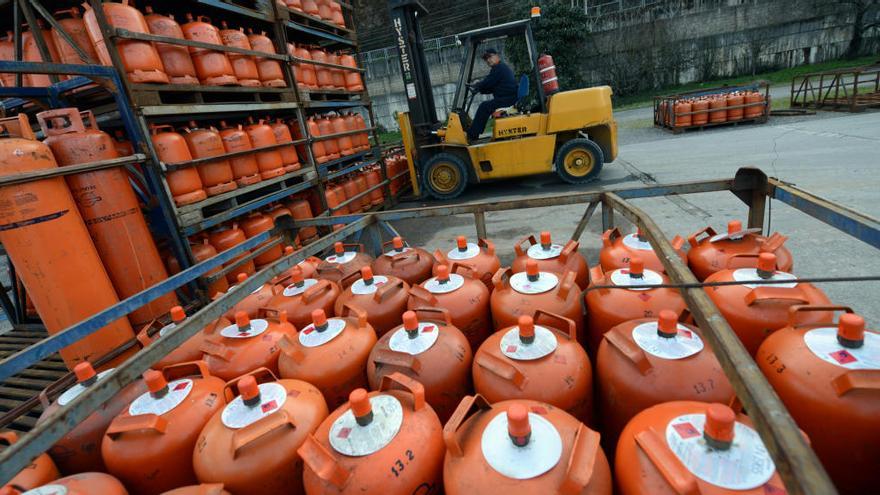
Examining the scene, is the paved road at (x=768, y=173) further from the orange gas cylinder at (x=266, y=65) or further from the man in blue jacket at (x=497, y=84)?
the orange gas cylinder at (x=266, y=65)

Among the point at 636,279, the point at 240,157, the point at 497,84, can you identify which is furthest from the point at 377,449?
the point at 497,84

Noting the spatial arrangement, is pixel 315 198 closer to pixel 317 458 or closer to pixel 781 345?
pixel 317 458

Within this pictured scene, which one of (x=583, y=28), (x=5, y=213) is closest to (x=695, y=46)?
(x=583, y=28)

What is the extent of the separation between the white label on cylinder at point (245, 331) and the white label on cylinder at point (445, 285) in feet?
2.80

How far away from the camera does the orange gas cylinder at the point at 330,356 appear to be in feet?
5.40

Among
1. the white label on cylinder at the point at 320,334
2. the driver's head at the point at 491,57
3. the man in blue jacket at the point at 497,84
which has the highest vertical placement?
the driver's head at the point at 491,57

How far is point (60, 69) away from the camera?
2.48 meters

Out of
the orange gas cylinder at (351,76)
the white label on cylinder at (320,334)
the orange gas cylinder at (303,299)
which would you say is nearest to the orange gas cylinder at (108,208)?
the orange gas cylinder at (303,299)

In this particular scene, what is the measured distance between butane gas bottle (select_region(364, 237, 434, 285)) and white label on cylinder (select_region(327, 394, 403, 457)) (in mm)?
1338

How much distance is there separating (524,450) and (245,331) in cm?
146

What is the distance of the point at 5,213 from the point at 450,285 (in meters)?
2.72

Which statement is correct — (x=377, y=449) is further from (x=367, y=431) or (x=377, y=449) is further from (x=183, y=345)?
(x=183, y=345)

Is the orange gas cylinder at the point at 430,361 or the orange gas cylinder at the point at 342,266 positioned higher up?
the orange gas cylinder at the point at 342,266

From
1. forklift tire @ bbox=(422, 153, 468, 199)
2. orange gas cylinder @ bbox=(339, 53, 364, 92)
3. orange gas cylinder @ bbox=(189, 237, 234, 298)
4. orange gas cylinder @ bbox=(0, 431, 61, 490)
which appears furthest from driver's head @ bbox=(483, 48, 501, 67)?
orange gas cylinder @ bbox=(0, 431, 61, 490)
